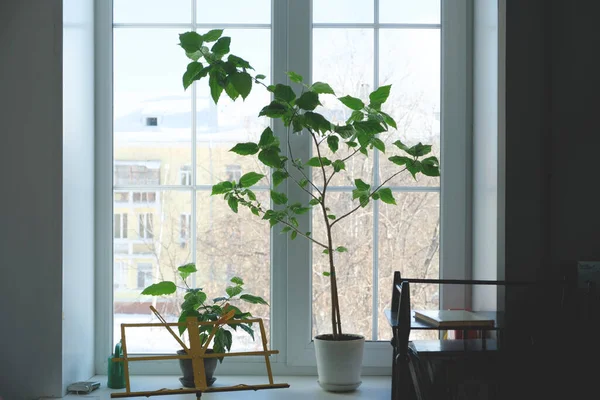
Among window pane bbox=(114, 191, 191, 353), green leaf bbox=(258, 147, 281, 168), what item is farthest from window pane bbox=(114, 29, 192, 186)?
green leaf bbox=(258, 147, 281, 168)

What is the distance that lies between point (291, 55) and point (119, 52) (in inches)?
28.4

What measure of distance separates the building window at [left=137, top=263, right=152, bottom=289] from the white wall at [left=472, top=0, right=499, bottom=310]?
4.35 ft

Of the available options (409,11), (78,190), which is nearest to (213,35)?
(78,190)

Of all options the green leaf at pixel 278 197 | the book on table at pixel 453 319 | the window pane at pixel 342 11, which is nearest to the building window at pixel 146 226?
the green leaf at pixel 278 197

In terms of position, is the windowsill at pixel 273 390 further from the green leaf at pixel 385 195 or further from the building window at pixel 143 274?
the green leaf at pixel 385 195

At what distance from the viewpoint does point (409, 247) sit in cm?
289

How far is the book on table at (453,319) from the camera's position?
6.77 feet

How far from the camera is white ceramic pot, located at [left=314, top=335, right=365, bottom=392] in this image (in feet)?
8.43

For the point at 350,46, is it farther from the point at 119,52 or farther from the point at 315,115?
the point at 119,52

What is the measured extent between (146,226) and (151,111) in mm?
478

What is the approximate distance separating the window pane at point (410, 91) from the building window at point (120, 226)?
1.08m

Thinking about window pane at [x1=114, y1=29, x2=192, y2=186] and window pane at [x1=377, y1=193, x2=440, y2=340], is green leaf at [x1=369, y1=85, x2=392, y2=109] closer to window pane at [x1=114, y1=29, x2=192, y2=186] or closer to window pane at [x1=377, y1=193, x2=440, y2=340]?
window pane at [x1=377, y1=193, x2=440, y2=340]
